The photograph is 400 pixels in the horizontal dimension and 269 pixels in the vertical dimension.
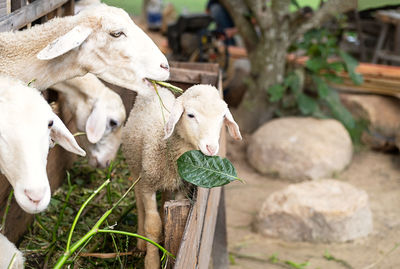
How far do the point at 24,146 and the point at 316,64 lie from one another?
507 cm

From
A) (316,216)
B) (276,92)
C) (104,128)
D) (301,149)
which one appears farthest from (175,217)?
(276,92)

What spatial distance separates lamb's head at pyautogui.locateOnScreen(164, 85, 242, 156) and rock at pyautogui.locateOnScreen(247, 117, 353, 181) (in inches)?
140

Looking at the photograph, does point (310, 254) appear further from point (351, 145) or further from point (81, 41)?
point (81, 41)

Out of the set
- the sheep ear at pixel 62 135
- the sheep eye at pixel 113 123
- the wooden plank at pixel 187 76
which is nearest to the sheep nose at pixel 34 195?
the sheep ear at pixel 62 135

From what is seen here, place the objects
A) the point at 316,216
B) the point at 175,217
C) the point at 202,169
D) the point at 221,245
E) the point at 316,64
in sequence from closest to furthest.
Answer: the point at 175,217, the point at 202,169, the point at 221,245, the point at 316,216, the point at 316,64

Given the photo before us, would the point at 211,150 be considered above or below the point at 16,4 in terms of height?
below

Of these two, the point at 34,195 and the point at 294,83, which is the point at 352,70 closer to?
the point at 294,83

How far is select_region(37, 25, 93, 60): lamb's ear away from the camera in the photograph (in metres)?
2.06

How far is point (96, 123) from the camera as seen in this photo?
2984mm

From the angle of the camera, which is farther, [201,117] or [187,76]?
[187,76]

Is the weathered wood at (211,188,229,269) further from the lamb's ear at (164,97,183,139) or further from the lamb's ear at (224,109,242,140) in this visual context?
the lamb's ear at (164,97,183,139)

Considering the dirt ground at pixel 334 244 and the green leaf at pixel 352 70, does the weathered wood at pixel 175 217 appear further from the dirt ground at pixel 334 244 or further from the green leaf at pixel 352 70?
the green leaf at pixel 352 70

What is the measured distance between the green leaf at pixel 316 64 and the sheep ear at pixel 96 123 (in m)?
3.69

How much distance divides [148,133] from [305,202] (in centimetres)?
220
